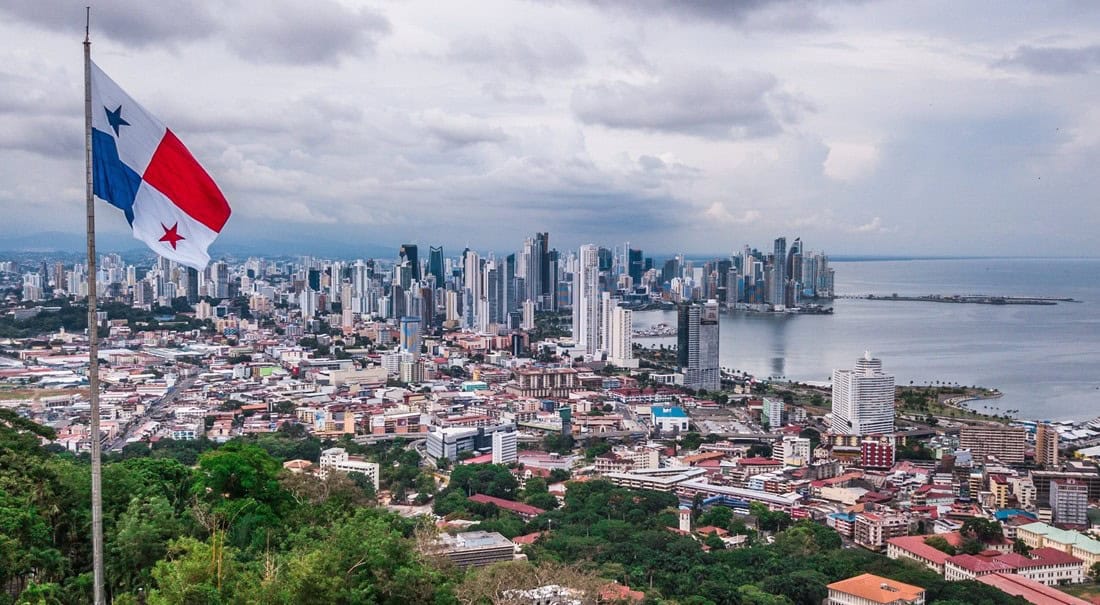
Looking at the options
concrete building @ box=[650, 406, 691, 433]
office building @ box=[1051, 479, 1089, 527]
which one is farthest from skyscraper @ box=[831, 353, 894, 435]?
office building @ box=[1051, 479, 1089, 527]

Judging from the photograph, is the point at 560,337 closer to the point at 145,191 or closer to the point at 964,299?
the point at 964,299

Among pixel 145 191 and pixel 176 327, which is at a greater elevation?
pixel 145 191

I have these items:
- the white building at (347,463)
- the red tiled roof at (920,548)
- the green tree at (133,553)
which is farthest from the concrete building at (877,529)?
the green tree at (133,553)

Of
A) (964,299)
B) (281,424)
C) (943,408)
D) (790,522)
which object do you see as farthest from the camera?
(964,299)

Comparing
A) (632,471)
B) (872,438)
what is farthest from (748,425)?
(632,471)

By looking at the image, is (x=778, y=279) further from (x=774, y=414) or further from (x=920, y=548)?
(x=920, y=548)

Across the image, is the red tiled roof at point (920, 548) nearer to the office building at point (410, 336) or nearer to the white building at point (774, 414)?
the white building at point (774, 414)
